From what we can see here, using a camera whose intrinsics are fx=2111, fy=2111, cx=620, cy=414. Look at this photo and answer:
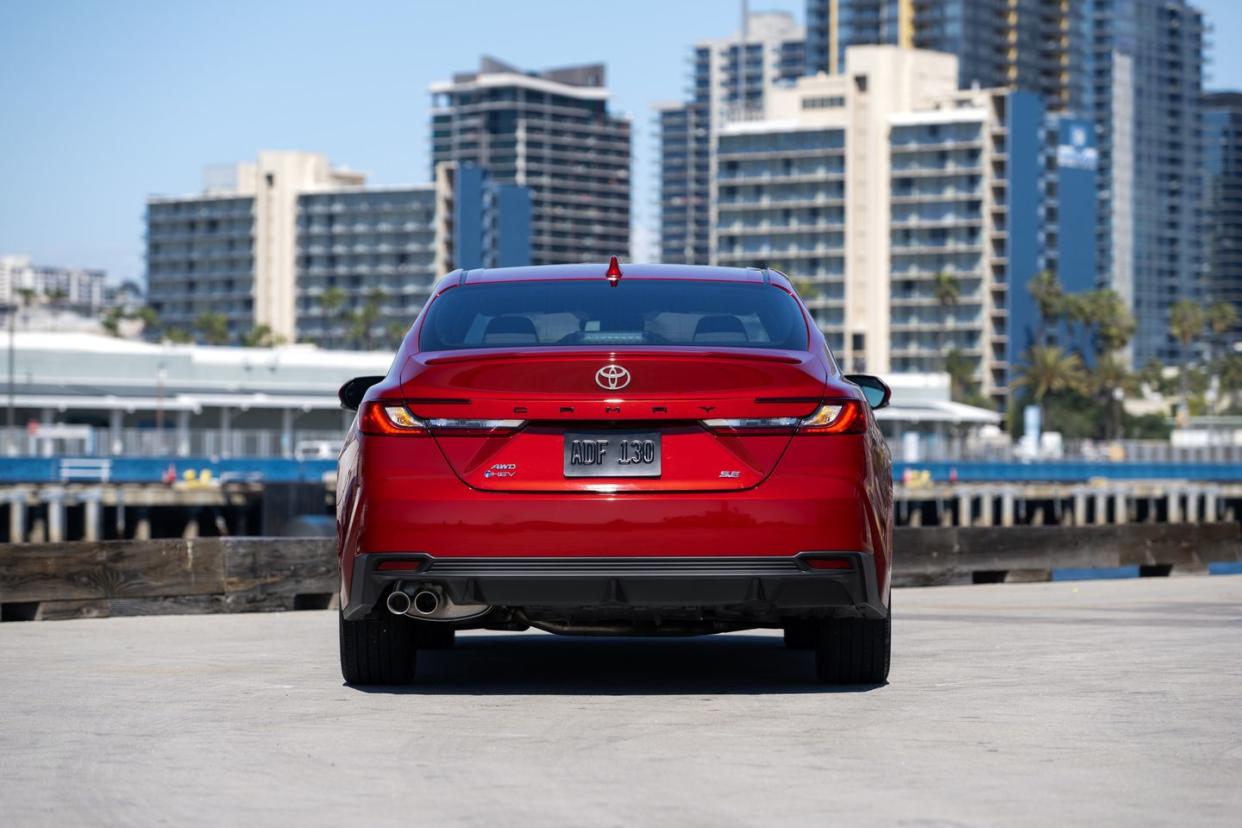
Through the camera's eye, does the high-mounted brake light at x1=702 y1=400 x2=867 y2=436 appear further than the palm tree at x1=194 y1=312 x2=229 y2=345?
No

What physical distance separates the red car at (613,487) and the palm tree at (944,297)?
6011 inches

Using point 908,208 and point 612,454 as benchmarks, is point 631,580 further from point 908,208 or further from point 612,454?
point 908,208

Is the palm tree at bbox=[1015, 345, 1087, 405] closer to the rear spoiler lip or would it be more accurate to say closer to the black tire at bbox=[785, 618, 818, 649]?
the black tire at bbox=[785, 618, 818, 649]

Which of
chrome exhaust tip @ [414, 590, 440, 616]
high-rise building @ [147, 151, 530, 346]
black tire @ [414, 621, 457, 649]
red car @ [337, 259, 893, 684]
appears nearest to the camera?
red car @ [337, 259, 893, 684]

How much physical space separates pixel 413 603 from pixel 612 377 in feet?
3.76

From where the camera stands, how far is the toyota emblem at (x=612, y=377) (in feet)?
24.8

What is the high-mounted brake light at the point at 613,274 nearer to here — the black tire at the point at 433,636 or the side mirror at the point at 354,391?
the side mirror at the point at 354,391

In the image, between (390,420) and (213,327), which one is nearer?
(390,420)

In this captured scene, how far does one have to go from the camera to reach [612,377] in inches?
299

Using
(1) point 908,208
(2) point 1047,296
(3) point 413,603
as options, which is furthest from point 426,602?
(1) point 908,208

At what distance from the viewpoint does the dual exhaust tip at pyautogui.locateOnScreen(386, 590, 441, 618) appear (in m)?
7.83

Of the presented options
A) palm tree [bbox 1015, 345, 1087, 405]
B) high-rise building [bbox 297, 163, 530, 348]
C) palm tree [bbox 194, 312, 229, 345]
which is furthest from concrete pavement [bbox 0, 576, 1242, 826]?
high-rise building [bbox 297, 163, 530, 348]

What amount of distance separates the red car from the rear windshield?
0.22m

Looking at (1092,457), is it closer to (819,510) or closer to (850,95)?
(850,95)
